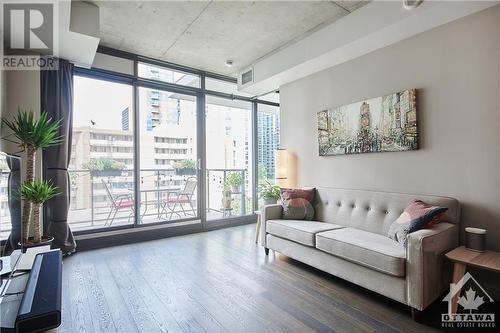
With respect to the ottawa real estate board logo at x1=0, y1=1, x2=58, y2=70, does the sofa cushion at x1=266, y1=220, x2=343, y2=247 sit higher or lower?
lower

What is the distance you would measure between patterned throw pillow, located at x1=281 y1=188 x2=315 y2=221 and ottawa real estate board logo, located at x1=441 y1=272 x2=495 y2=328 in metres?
1.59

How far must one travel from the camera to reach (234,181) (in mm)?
5297

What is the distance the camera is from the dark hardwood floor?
6.30ft

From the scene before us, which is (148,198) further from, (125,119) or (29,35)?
(29,35)

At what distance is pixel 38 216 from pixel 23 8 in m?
2.10

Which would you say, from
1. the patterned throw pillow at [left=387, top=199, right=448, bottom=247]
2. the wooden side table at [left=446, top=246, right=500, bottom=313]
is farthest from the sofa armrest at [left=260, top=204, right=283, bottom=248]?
the wooden side table at [left=446, top=246, right=500, bottom=313]

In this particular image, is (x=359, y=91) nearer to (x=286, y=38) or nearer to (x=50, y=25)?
(x=286, y=38)

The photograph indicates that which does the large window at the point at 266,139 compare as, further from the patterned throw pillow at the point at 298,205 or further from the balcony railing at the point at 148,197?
the patterned throw pillow at the point at 298,205

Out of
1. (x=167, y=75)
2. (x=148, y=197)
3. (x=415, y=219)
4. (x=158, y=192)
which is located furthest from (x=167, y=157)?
(x=415, y=219)

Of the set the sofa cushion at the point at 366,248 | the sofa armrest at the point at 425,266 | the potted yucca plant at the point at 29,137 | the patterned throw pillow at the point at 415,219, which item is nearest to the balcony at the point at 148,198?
the potted yucca plant at the point at 29,137

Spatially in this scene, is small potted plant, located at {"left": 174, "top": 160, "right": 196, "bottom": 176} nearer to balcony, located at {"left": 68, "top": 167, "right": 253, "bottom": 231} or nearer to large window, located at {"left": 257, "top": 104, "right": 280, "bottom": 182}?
balcony, located at {"left": 68, "top": 167, "right": 253, "bottom": 231}

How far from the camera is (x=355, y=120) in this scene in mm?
3340

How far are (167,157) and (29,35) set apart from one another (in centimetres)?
228

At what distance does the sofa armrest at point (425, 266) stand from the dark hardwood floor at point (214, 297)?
209 mm
